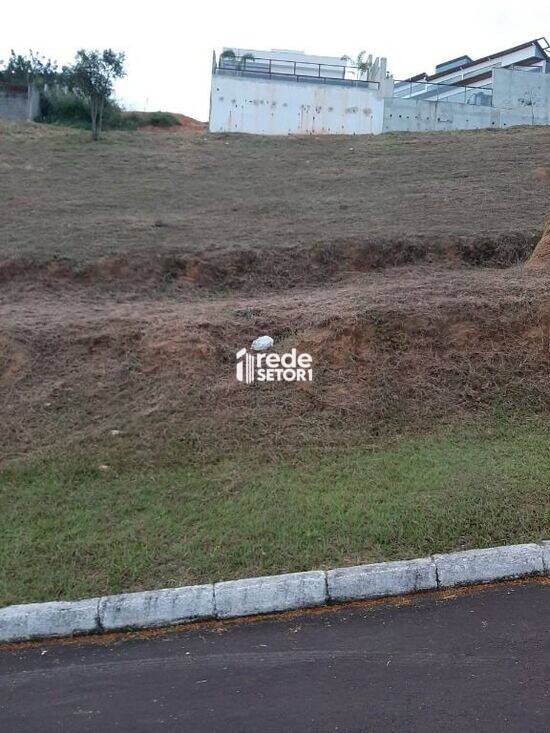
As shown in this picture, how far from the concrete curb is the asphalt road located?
0.10 m

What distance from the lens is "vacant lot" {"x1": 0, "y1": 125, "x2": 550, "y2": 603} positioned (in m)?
4.63

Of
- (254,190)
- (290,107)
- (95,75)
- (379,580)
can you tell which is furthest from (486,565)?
(290,107)

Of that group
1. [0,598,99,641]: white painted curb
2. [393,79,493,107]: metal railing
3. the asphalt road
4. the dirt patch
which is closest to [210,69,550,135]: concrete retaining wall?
[393,79,493,107]: metal railing

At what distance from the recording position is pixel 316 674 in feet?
11.1

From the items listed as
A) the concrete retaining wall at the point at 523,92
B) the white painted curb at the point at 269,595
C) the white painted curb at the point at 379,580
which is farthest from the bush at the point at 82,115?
the white painted curb at the point at 379,580

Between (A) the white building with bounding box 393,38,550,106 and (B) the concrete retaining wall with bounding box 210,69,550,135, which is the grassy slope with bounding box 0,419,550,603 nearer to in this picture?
(B) the concrete retaining wall with bounding box 210,69,550,135

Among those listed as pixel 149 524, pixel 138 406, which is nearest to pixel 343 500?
pixel 149 524

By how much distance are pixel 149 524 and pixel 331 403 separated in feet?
7.42

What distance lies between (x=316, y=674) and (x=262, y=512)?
5.34 ft

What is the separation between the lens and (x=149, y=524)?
4.88 m

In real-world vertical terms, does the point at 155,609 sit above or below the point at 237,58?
below

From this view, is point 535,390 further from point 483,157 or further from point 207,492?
point 483,157

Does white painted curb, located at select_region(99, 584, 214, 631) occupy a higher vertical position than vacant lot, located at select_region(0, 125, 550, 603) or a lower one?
lower

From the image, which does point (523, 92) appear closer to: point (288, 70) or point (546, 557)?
point (288, 70)
